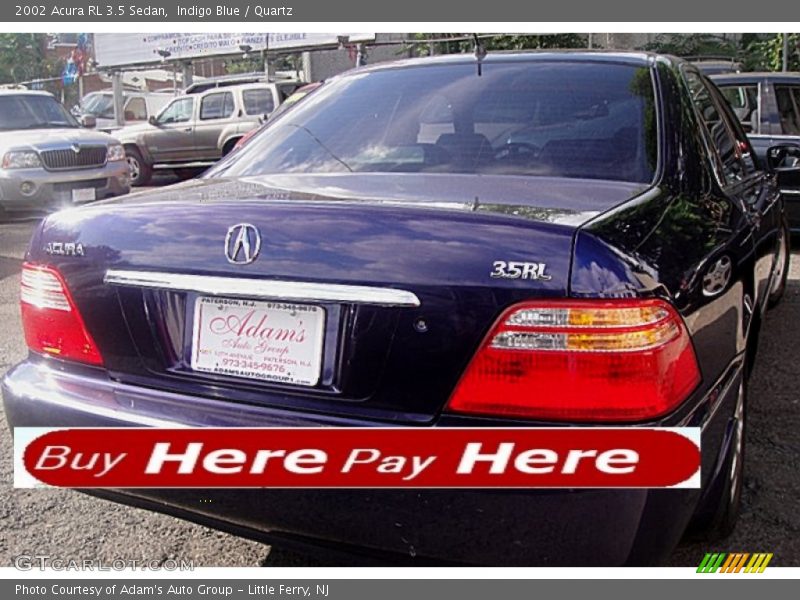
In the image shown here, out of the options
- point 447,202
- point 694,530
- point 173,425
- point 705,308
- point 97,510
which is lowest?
point 97,510

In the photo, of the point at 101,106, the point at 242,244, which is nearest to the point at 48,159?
the point at 242,244

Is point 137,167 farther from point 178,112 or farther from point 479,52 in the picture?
point 479,52

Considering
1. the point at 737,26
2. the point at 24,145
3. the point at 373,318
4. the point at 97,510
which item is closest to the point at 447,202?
the point at 373,318

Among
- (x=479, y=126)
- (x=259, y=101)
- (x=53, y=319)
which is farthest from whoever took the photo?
(x=259, y=101)

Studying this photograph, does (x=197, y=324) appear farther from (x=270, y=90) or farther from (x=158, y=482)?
(x=270, y=90)

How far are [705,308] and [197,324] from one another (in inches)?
Answer: 50.2

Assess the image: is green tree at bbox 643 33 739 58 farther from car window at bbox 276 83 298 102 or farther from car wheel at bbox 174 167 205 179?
car wheel at bbox 174 167 205 179

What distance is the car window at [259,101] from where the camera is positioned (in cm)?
1393

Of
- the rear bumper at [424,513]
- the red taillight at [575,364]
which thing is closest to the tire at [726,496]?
the rear bumper at [424,513]

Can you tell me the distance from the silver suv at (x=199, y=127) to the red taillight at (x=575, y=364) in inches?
489

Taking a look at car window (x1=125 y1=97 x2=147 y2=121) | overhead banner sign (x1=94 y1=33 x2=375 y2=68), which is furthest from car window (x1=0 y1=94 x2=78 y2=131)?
car window (x1=125 y1=97 x2=147 y2=121)

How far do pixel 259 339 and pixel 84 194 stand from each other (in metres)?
8.72

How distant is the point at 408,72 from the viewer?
318cm

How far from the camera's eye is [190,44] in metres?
20.0
